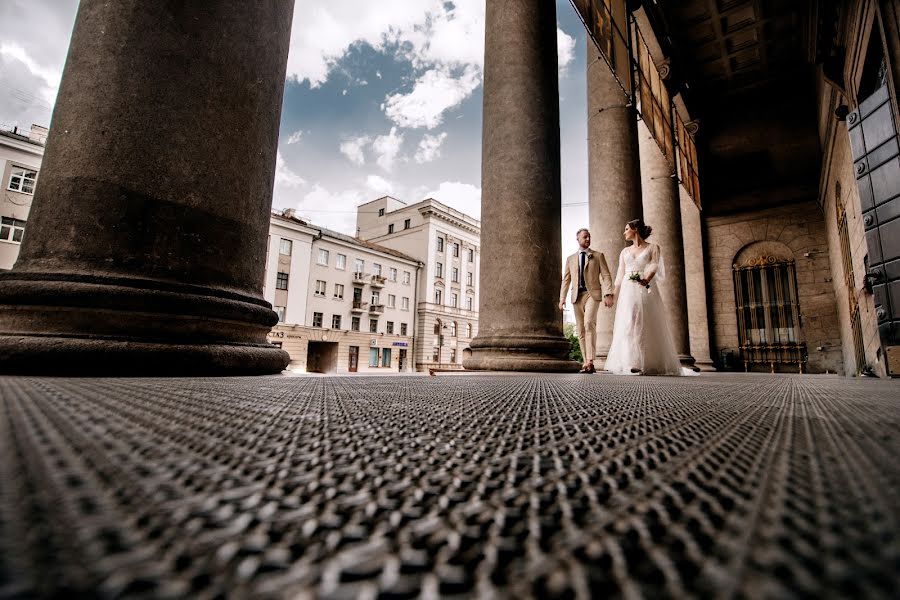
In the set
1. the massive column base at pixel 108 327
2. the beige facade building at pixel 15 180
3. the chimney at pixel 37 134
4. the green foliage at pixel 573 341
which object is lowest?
the massive column base at pixel 108 327

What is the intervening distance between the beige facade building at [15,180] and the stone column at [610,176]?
20103mm

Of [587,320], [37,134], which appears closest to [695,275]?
[587,320]

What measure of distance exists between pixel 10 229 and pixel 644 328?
A: 2248 cm

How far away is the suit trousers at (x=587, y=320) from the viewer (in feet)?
19.1

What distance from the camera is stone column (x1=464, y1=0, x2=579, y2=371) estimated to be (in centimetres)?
→ 471

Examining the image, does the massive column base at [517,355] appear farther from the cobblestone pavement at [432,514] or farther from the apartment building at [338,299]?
the apartment building at [338,299]

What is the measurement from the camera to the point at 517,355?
4.57 meters

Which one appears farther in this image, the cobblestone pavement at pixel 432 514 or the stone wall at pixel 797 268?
the stone wall at pixel 797 268

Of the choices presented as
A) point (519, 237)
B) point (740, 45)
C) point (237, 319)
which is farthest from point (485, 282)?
point (740, 45)

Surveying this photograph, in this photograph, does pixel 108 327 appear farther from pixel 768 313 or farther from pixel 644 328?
pixel 768 313

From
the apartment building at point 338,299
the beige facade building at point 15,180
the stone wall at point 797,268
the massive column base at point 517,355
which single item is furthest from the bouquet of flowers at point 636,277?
the apartment building at point 338,299

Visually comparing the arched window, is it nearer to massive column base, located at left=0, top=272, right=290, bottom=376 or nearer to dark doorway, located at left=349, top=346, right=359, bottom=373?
massive column base, located at left=0, top=272, right=290, bottom=376

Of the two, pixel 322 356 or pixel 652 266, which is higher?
pixel 652 266

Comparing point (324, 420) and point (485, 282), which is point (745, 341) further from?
point (324, 420)
